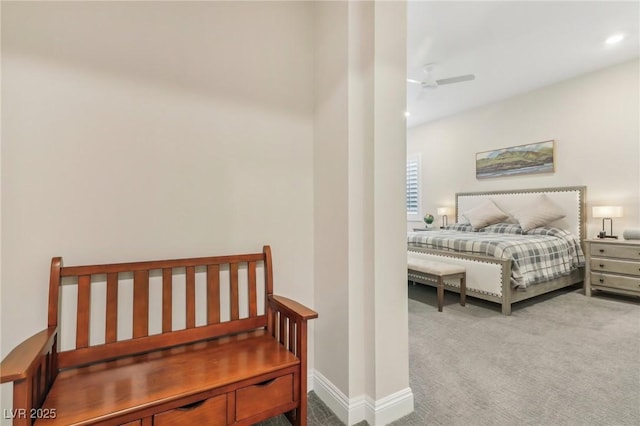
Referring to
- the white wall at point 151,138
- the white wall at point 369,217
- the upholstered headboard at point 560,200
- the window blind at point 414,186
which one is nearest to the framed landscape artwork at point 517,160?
the upholstered headboard at point 560,200

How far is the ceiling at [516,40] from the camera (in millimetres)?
2830

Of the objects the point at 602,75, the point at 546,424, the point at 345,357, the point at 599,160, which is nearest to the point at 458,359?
the point at 546,424

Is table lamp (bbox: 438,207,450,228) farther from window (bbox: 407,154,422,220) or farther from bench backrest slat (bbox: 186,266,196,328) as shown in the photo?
bench backrest slat (bbox: 186,266,196,328)

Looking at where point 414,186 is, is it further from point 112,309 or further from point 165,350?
point 112,309

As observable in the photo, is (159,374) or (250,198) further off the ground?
(250,198)

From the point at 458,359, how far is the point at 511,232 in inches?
123

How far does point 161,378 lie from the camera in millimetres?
1181

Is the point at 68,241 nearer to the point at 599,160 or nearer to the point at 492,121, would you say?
the point at 599,160

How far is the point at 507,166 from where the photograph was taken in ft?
16.9

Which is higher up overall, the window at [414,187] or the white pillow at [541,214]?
the window at [414,187]

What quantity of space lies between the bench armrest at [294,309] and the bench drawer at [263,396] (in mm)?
261

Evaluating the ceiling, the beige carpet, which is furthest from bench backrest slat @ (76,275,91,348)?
the ceiling

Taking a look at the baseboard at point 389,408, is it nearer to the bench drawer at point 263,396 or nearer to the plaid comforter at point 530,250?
the bench drawer at point 263,396

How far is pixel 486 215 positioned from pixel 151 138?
198 inches
